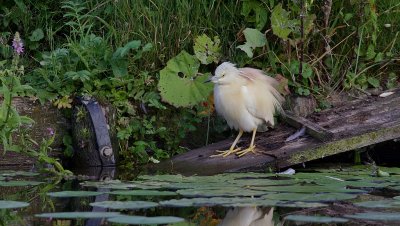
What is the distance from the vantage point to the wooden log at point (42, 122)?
770cm

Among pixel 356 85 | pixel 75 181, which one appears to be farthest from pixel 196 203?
pixel 356 85

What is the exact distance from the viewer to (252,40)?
8250 millimetres

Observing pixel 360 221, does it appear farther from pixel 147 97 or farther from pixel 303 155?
pixel 147 97

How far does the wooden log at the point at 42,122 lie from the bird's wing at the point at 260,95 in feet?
5.16

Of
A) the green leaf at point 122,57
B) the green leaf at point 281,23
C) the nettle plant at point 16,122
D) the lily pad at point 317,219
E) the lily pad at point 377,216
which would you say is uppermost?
the green leaf at point 281,23

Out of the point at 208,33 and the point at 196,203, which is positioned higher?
the point at 208,33

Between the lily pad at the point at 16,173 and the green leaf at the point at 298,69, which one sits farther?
the green leaf at the point at 298,69

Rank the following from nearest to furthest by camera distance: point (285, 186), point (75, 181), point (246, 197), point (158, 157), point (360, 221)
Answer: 1. point (360, 221)
2. point (246, 197)
3. point (285, 186)
4. point (75, 181)
5. point (158, 157)

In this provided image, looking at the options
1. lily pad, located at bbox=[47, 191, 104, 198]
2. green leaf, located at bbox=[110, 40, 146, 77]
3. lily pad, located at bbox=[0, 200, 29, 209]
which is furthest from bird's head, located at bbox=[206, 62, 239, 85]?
lily pad, located at bbox=[0, 200, 29, 209]

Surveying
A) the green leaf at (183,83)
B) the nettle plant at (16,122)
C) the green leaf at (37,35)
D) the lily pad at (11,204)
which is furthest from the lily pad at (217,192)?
the green leaf at (37,35)

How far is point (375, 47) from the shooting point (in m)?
8.71

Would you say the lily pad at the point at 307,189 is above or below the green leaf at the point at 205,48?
below

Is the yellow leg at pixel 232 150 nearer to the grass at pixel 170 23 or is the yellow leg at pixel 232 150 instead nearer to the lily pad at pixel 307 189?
the grass at pixel 170 23

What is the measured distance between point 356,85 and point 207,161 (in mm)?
1838
